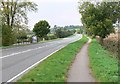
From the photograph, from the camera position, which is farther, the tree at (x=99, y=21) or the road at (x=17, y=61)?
the tree at (x=99, y=21)

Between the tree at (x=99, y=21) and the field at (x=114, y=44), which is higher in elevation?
the tree at (x=99, y=21)

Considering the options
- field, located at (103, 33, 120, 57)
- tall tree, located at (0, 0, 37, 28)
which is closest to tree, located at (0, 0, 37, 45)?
tall tree, located at (0, 0, 37, 28)

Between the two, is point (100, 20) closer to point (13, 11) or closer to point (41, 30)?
point (13, 11)

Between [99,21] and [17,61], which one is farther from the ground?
[99,21]

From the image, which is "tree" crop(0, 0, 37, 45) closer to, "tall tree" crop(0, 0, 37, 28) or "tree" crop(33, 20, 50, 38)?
"tall tree" crop(0, 0, 37, 28)

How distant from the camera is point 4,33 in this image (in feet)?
162

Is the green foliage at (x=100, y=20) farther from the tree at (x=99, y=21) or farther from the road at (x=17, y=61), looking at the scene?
the road at (x=17, y=61)

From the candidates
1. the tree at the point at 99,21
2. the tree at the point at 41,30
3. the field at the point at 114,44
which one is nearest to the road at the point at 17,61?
the field at the point at 114,44

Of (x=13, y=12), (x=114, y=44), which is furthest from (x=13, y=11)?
(x=114, y=44)

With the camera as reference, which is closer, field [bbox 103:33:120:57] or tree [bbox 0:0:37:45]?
field [bbox 103:33:120:57]

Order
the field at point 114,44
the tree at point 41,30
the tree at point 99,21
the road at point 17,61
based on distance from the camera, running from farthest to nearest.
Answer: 1. the tree at point 41,30
2. the tree at point 99,21
3. the field at point 114,44
4. the road at point 17,61

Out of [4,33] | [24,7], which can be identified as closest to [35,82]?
[4,33]

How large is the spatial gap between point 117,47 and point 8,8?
34782 millimetres

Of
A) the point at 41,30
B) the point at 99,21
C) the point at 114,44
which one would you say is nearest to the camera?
the point at 114,44
